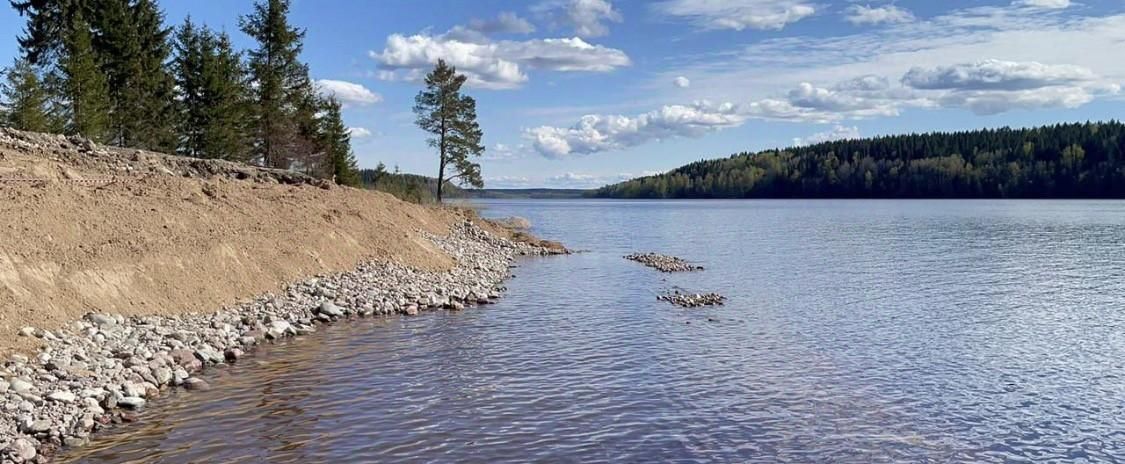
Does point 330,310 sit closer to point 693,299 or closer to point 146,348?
point 146,348

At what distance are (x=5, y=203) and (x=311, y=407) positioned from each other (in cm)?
Answer: 987

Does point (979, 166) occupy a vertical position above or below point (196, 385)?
above

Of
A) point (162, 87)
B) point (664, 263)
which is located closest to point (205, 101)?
point (162, 87)

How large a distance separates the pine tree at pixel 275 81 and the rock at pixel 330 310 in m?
34.4

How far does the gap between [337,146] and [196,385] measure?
5116 cm

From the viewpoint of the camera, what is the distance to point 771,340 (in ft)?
64.2

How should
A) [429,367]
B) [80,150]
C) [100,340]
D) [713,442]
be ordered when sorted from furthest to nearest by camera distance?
Result: [80,150]
[429,367]
[100,340]
[713,442]

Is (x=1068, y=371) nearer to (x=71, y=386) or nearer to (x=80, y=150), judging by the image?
(x=71, y=386)

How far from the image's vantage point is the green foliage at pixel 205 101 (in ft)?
161

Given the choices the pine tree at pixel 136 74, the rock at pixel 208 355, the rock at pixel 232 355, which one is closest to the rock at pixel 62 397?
the rock at pixel 208 355

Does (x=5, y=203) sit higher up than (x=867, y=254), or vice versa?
(x=5, y=203)

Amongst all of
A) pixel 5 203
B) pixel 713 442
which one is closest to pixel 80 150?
pixel 5 203

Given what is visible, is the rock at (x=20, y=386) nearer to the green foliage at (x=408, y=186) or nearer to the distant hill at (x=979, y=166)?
the green foliage at (x=408, y=186)

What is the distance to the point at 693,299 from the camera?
25.9m
